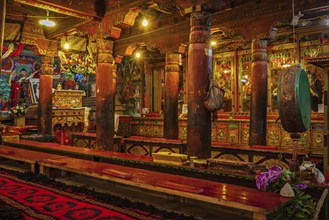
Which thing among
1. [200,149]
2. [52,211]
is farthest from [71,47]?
[52,211]

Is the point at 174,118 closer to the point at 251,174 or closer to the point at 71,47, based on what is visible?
the point at 71,47

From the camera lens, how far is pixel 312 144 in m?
10.4

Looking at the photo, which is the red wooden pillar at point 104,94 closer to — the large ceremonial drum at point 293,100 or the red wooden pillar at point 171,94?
the red wooden pillar at point 171,94

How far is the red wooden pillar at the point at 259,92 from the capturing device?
9367 millimetres

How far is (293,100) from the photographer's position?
Result: 163 inches

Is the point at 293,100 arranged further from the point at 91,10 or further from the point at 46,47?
the point at 46,47

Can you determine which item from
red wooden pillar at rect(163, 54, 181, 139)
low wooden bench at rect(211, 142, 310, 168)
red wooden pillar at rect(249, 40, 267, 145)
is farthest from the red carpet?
red wooden pillar at rect(163, 54, 181, 139)

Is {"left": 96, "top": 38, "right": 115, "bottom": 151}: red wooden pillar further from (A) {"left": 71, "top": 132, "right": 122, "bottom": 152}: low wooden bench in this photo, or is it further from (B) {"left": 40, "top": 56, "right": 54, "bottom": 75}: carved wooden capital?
(B) {"left": 40, "top": 56, "right": 54, "bottom": 75}: carved wooden capital

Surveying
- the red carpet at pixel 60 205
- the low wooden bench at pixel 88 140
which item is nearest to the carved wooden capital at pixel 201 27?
the red carpet at pixel 60 205

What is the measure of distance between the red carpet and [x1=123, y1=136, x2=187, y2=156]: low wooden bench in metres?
4.65

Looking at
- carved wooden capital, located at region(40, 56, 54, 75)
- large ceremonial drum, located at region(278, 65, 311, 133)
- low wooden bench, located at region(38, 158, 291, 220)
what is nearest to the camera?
low wooden bench, located at region(38, 158, 291, 220)

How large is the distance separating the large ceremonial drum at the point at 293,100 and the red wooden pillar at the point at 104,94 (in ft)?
21.0

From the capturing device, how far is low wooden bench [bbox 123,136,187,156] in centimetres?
953

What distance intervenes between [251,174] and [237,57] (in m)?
10.0
